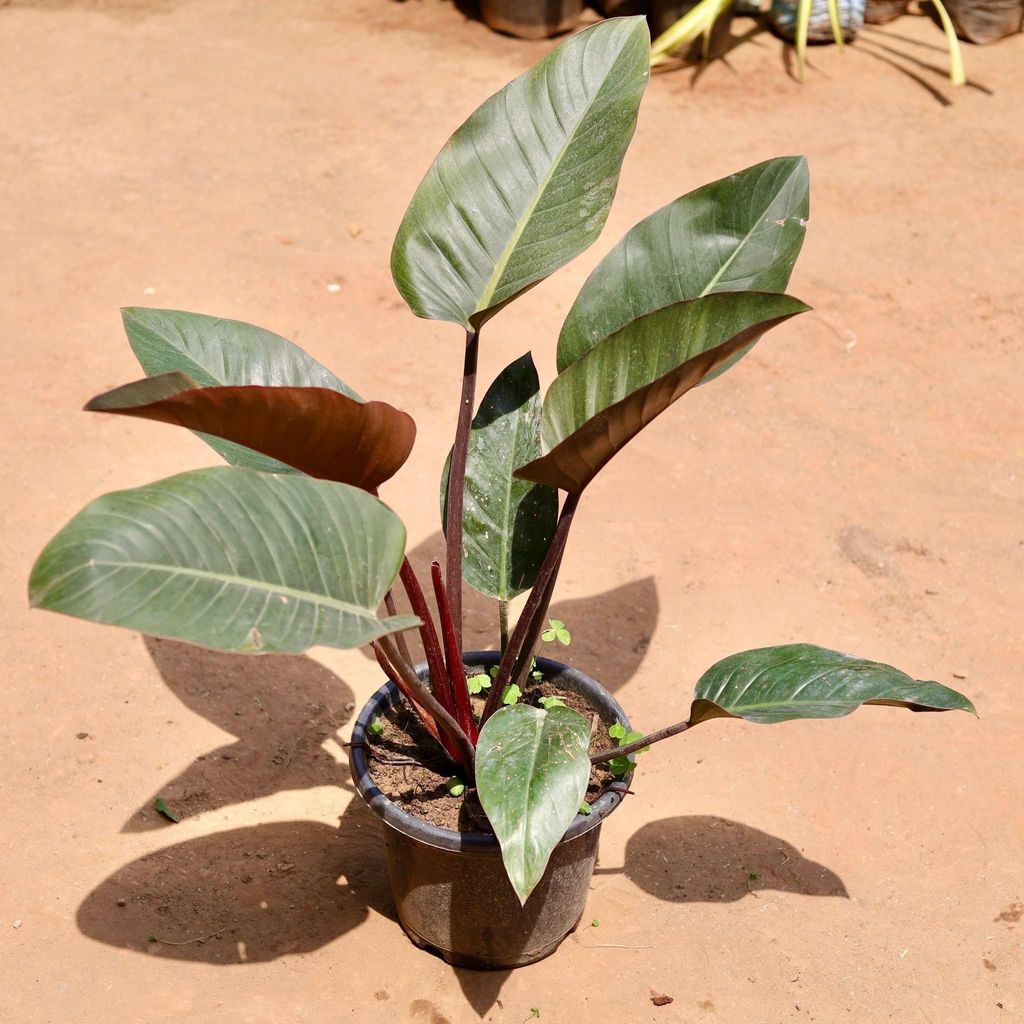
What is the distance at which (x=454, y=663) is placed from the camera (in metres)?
2.06

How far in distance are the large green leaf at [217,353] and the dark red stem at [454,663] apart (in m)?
0.31

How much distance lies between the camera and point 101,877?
2.33 m

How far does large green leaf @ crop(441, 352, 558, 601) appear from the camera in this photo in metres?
2.20

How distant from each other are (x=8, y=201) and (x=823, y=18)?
3.95m

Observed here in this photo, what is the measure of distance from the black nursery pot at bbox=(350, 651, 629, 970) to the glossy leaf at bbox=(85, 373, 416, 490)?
539 mm

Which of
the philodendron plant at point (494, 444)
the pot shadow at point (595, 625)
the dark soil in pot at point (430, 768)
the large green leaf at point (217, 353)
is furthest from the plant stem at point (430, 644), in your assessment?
the pot shadow at point (595, 625)

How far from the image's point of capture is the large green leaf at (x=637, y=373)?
1611mm

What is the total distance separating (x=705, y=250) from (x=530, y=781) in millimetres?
891

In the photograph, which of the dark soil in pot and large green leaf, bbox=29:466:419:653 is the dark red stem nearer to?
the dark soil in pot

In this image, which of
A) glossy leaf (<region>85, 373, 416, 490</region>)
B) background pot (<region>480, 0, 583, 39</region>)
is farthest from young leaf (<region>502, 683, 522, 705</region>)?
background pot (<region>480, 0, 583, 39</region>)

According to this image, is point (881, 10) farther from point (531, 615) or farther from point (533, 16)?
point (531, 615)

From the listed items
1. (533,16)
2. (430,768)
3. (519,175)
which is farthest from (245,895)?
(533,16)

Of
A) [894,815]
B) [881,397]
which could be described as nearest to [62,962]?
[894,815]

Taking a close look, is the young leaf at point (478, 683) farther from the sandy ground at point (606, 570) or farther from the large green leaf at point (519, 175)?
the large green leaf at point (519, 175)
